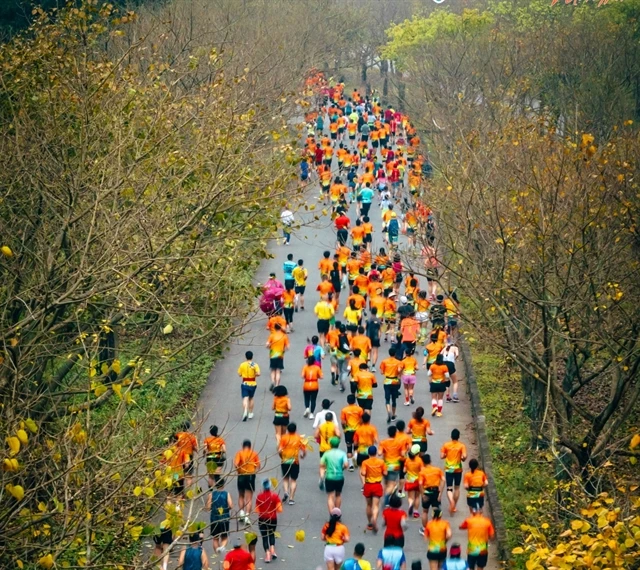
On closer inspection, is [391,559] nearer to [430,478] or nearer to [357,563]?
[357,563]

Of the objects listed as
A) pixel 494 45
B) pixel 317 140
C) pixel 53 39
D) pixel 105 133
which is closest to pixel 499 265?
pixel 105 133

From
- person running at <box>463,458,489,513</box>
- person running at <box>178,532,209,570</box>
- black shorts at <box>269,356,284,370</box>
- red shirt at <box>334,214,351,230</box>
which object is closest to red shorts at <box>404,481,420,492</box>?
person running at <box>463,458,489,513</box>

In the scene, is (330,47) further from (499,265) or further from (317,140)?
(499,265)

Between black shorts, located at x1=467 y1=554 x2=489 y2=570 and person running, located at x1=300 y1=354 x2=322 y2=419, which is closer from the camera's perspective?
black shorts, located at x1=467 y1=554 x2=489 y2=570

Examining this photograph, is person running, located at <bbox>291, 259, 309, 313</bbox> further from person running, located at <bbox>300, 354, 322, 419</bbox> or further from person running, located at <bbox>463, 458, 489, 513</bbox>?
person running, located at <bbox>463, 458, 489, 513</bbox>

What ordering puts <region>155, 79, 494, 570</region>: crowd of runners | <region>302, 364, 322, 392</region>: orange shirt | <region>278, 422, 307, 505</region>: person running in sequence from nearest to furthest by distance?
1. <region>155, 79, 494, 570</region>: crowd of runners
2. <region>278, 422, 307, 505</region>: person running
3. <region>302, 364, 322, 392</region>: orange shirt

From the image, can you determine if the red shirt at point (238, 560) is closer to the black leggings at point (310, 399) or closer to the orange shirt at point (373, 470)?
the orange shirt at point (373, 470)
